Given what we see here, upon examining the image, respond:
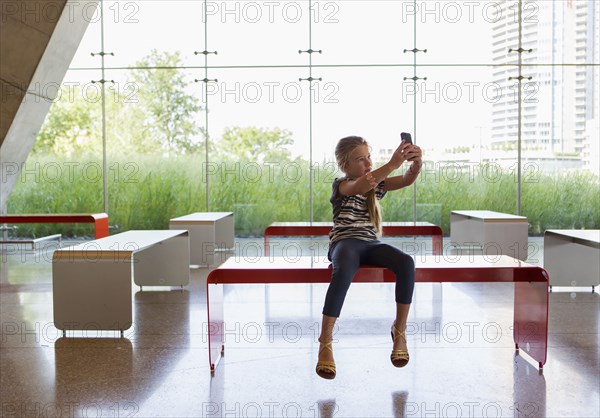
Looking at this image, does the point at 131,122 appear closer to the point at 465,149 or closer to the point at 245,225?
the point at 245,225

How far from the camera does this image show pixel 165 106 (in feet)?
27.2

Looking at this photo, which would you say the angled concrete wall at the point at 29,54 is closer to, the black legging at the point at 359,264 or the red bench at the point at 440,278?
the red bench at the point at 440,278

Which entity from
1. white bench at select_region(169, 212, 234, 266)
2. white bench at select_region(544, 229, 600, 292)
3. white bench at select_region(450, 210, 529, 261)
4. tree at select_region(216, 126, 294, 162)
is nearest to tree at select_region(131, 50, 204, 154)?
tree at select_region(216, 126, 294, 162)

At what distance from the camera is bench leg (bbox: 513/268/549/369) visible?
9.56 ft

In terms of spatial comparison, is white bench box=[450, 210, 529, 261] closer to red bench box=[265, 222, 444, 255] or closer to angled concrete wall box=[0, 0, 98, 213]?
red bench box=[265, 222, 444, 255]

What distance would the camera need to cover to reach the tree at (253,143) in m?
8.23

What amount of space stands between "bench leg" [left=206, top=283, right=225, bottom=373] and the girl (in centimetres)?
59

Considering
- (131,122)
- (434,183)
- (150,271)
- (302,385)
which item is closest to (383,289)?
(150,271)

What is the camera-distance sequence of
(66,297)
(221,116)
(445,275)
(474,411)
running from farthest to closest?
(221,116) → (66,297) → (445,275) → (474,411)

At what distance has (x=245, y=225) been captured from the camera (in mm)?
8422

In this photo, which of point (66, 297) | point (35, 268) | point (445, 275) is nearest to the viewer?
point (445, 275)

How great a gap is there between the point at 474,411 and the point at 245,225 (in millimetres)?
6201

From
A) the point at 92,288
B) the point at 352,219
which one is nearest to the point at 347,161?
the point at 352,219

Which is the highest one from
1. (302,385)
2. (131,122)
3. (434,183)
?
(131,122)
